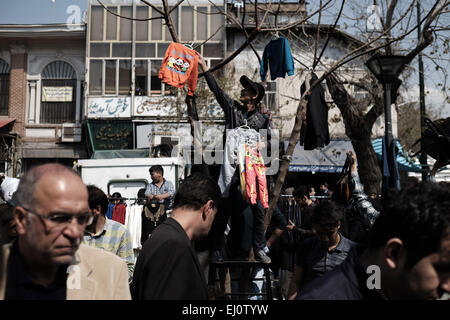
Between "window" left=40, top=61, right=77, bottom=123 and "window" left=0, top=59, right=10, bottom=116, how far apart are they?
5.84 feet

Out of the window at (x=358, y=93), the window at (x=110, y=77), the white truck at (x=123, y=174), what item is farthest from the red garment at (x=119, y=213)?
the window at (x=110, y=77)

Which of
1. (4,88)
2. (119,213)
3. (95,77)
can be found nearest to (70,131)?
(95,77)

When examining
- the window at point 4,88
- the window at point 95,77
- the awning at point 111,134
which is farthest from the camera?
the window at point 4,88

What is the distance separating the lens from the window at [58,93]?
23531 mm

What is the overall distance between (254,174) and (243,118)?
0.71 m

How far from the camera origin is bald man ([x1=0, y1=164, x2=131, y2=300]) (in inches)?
81.8

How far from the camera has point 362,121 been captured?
13789mm

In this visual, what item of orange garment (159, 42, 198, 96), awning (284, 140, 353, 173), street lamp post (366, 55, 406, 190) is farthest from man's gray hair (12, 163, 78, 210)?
awning (284, 140, 353, 173)

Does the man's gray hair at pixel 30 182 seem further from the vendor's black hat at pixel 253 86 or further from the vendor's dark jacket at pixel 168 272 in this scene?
the vendor's black hat at pixel 253 86

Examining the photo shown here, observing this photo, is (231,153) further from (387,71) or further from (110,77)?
(110,77)

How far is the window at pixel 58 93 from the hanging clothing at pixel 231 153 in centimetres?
1981

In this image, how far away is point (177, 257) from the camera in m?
2.59

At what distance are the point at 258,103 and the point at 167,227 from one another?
308 cm
